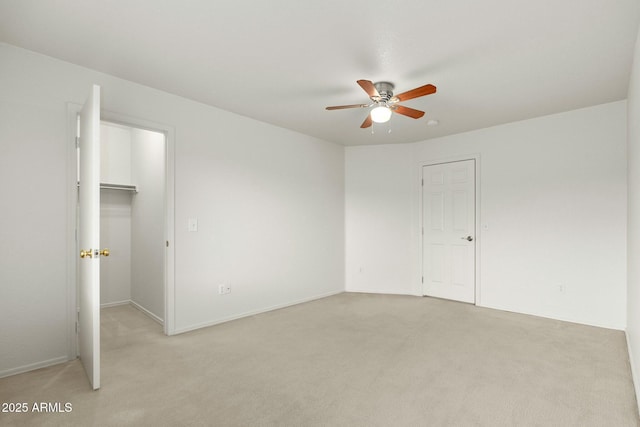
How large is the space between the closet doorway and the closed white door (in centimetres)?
389

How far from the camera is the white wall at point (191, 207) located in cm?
251

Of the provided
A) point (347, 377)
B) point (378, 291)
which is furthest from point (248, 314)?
point (378, 291)

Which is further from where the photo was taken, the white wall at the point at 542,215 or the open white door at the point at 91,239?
the white wall at the point at 542,215

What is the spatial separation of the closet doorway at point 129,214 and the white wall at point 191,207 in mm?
817

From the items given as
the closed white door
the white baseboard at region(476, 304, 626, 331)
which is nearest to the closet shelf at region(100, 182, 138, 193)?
the closed white door

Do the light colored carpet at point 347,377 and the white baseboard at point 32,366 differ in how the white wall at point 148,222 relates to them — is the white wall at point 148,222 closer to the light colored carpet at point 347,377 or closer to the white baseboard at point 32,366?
the light colored carpet at point 347,377

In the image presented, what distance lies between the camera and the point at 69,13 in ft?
6.91

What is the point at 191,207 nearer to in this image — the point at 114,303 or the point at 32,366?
the point at 32,366

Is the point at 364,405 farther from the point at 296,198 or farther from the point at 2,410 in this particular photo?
the point at 296,198

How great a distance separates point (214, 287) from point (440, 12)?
334 centimetres

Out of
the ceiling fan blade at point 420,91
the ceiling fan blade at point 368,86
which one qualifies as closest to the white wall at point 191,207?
the ceiling fan blade at point 368,86

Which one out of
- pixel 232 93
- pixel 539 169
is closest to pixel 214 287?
pixel 232 93

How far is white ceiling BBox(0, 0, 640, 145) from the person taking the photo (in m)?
2.04

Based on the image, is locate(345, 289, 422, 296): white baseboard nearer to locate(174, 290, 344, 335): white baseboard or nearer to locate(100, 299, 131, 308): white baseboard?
locate(174, 290, 344, 335): white baseboard
